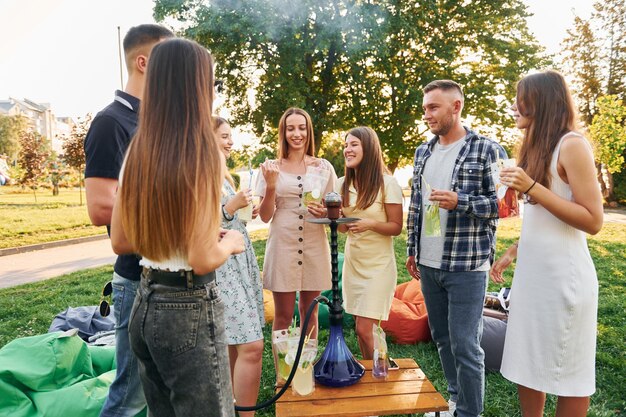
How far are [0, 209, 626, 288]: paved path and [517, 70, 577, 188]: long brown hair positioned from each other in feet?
27.2

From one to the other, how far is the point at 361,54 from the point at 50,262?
31.3 ft

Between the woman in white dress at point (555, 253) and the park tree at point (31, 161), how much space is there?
1027 inches

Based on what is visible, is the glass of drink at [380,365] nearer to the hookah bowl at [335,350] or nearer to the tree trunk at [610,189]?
the hookah bowl at [335,350]

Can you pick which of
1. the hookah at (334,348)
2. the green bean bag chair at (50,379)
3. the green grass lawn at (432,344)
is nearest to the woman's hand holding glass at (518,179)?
the hookah at (334,348)

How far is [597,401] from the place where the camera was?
3408mm

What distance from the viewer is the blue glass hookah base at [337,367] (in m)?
→ 2.52

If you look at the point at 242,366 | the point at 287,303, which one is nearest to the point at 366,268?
the point at 287,303

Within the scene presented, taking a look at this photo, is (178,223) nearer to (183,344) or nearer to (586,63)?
(183,344)

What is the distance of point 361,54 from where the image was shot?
13219 mm

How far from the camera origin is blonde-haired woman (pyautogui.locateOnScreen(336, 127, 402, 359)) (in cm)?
331

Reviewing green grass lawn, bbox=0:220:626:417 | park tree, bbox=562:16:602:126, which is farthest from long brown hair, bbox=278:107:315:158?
→ park tree, bbox=562:16:602:126

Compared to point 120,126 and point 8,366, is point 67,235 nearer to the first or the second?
point 8,366

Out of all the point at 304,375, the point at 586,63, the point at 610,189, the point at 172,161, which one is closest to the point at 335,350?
the point at 304,375

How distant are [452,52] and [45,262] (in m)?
12.1
